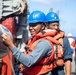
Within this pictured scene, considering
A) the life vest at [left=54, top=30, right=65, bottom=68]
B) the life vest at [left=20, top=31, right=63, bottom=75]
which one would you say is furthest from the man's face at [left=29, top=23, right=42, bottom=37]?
the life vest at [left=54, top=30, right=65, bottom=68]

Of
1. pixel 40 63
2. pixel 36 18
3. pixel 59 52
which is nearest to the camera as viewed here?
pixel 40 63

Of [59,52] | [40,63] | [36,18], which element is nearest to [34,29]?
[36,18]

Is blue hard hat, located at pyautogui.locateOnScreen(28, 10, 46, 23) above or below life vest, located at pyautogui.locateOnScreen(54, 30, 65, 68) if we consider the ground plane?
above

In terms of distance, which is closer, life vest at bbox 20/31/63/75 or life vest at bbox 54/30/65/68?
life vest at bbox 20/31/63/75

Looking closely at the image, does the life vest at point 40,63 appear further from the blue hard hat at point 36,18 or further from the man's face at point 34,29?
the blue hard hat at point 36,18

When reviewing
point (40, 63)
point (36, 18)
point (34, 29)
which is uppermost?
point (36, 18)

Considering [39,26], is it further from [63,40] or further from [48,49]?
[63,40]

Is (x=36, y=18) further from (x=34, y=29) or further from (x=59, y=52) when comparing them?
(x=59, y=52)

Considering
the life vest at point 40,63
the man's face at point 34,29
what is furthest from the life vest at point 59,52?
the man's face at point 34,29

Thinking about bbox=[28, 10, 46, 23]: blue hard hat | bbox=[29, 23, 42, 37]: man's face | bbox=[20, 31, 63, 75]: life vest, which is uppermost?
bbox=[28, 10, 46, 23]: blue hard hat

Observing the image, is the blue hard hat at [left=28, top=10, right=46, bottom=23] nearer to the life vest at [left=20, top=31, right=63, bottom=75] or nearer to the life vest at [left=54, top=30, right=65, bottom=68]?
the life vest at [left=20, top=31, right=63, bottom=75]

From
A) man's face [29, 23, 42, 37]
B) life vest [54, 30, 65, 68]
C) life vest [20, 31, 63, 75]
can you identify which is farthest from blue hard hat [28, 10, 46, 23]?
life vest [54, 30, 65, 68]

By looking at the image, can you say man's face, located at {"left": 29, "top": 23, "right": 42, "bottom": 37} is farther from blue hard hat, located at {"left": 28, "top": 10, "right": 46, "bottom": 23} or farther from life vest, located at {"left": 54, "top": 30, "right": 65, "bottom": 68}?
life vest, located at {"left": 54, "top": 30, "right": 65, "bottom": 68}

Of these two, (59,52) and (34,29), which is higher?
(34,29)
